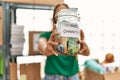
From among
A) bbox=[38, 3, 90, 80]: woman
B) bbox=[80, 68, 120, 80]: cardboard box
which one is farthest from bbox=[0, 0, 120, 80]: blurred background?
bbox=[38, 3, 90, 80]: woman

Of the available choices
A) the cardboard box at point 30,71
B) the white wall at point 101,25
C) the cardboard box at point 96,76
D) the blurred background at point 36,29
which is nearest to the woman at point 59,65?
the blurred background at point 36,29

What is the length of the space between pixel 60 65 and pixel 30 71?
0.63 meters

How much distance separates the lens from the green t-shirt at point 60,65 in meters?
1.25

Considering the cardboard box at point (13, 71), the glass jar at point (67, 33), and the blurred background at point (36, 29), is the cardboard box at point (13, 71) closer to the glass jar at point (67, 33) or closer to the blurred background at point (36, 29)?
the blurred background at point (36, 29)

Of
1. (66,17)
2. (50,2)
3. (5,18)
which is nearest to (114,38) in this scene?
(50,2)

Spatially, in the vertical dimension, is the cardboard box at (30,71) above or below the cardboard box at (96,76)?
above

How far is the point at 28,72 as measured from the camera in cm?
180

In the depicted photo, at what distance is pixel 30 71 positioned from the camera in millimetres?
1809

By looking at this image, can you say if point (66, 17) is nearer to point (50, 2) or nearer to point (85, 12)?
point (50, 2)

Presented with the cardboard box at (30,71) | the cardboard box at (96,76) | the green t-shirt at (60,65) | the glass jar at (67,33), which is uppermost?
the glass jar at (67,33)

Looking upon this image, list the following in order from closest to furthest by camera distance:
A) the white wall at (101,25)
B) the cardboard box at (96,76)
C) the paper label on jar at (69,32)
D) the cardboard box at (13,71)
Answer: the paper label on jar at (69,32)
the cardboard box at (13,71)
the cardboard box at (96,76)
the white wall at (101,25)

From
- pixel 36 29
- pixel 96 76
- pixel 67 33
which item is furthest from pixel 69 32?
pixel 96 76

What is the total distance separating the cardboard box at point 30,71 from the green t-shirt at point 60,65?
565mm

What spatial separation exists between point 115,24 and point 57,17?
1671mm
